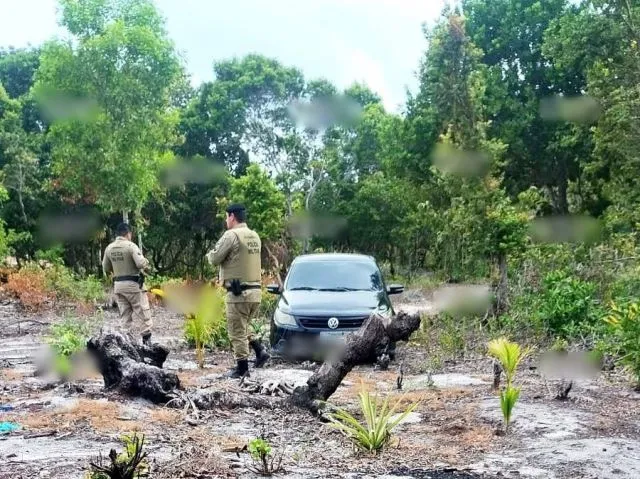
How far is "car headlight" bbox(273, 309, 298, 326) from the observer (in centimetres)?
981

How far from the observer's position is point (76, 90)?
19438 millimetres

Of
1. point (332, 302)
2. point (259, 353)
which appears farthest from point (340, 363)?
point (332, 302)

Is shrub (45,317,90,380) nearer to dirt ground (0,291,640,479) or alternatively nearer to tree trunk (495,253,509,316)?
dirt ground (0,291,640,479)

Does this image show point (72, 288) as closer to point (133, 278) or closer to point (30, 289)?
point (30, 289)

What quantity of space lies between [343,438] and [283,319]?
4.45 metres

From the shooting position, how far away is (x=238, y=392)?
22.1 ft

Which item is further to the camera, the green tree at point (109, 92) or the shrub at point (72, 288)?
the green tree at point (109, 92)

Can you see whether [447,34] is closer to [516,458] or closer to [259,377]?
[259,377]

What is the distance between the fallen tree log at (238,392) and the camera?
6.59 m

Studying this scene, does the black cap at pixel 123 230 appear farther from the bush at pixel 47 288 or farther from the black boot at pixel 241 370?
the bush at pixel 47 288

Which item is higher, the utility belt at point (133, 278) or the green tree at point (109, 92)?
the green tree at point (109, 92)

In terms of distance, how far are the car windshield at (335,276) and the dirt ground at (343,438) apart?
6.78 feet

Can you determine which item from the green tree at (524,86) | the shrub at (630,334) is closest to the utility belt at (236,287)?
the shrub at (630,334)

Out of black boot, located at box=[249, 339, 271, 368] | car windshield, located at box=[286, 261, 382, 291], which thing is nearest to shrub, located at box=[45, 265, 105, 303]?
car windshield, located at box=[286, 261, 382, 291]
